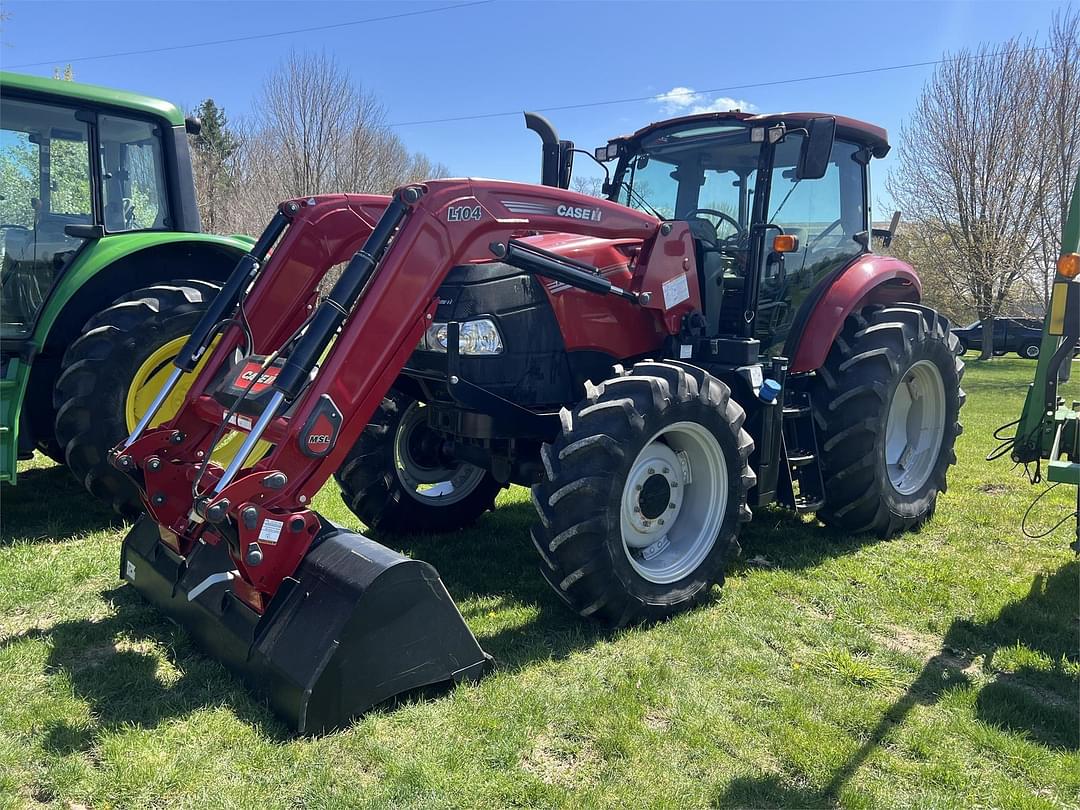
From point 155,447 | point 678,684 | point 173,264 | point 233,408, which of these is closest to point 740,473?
point 678,684

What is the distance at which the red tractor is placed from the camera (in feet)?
10.3

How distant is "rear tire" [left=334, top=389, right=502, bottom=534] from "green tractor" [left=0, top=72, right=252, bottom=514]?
116 cm

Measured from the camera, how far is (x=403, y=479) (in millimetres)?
5082

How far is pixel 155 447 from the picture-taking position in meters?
3.71

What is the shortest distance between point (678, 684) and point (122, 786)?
209 centimetres

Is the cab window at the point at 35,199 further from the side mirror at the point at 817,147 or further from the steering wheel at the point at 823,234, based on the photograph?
the steering wheel at the point at 823,234

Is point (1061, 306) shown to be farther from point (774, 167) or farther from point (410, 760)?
point (410, 760)

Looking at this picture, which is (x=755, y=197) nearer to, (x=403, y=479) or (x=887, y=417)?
(x=887, y=417)

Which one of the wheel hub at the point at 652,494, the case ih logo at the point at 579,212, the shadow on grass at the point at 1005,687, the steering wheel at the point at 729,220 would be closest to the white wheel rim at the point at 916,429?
the shadow on grass at the point at 1005,687

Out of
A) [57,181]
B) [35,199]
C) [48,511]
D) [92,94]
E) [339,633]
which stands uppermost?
[92,94]

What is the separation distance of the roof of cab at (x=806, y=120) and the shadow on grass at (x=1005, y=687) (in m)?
2.89

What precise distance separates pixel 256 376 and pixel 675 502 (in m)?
2.18

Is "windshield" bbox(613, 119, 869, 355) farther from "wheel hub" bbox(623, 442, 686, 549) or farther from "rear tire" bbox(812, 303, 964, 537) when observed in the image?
"wheel hub" bbox(623, 442, 686, 549)

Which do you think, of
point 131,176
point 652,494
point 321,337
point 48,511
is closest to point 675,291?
point 652,494
